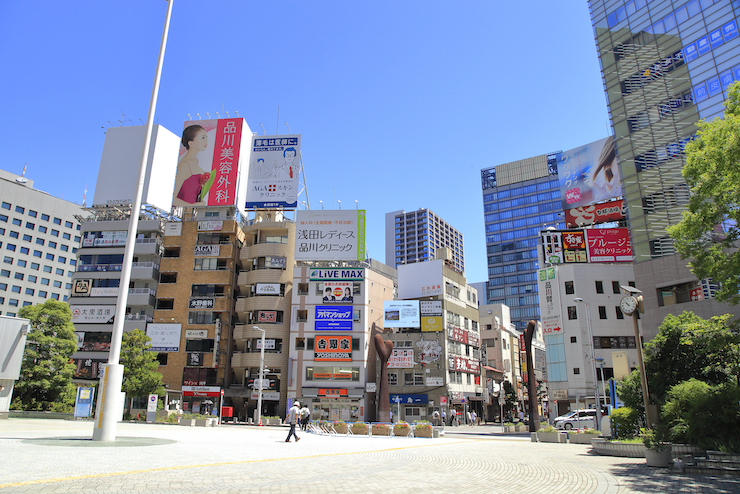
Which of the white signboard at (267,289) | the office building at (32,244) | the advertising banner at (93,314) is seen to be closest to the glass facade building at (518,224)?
the white signboard at (267,289)

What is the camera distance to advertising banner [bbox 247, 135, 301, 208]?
2510 inches

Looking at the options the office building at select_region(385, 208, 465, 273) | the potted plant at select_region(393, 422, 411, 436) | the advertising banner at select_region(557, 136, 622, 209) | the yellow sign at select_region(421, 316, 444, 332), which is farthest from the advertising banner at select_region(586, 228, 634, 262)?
the office building at select_region(385, 208, 465, 273)

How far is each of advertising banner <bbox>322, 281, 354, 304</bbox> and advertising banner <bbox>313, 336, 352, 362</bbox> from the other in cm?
465

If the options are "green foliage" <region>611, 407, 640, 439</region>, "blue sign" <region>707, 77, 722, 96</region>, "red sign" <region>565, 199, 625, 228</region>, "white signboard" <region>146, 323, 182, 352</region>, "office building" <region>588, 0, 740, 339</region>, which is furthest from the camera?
"white signboard" <region>146, 323, 182, 352</region>

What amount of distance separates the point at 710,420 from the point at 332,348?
4867 centimetres

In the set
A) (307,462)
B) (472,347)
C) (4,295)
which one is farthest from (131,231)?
(4,295)

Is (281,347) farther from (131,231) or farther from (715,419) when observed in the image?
(715,419)

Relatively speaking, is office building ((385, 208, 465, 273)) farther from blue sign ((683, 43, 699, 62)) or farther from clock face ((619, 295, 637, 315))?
clock face ((619, 295, 637, 315))

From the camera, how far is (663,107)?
132 ft

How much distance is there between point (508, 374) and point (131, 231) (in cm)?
8099

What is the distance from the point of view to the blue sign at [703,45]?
123 ft

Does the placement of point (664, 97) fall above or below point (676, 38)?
below

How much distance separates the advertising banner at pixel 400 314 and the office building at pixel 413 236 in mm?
87243

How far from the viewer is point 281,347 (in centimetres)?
6022
